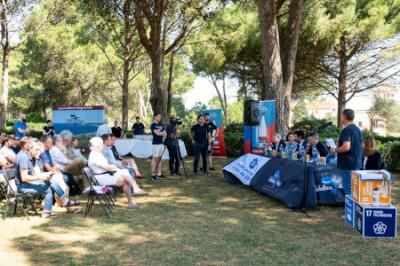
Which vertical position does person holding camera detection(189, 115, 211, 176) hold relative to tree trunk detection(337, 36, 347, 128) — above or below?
below

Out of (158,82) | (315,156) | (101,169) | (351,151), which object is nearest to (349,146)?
(351,151)

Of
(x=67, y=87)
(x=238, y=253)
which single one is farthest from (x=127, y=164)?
(x=67, y=87)

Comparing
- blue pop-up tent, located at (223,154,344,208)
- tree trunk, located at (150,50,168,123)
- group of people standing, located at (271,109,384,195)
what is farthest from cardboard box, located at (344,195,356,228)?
tree trunk, located at (150,50,168,123)

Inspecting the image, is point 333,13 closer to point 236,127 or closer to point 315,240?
point 236,127

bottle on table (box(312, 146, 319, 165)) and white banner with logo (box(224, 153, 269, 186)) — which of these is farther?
white banner with logo (box(224, 153, 269, 186))

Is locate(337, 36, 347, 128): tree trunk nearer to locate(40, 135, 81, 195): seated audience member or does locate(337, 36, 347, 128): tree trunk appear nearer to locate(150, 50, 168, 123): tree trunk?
locate(150, 50, 168, 123): tree trunk

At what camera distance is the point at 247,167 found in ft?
29.7

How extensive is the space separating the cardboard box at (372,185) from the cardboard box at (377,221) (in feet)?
0.31

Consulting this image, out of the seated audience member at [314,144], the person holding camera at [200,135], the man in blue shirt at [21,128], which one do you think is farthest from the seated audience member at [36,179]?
the man in blue shirt at [21,128]

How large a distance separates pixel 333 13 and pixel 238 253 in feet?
60.1

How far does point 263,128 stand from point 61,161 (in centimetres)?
535

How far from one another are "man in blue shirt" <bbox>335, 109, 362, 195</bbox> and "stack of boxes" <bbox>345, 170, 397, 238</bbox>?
0.50 metres

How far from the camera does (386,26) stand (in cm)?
2053

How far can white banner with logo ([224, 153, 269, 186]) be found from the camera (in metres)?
8.60
